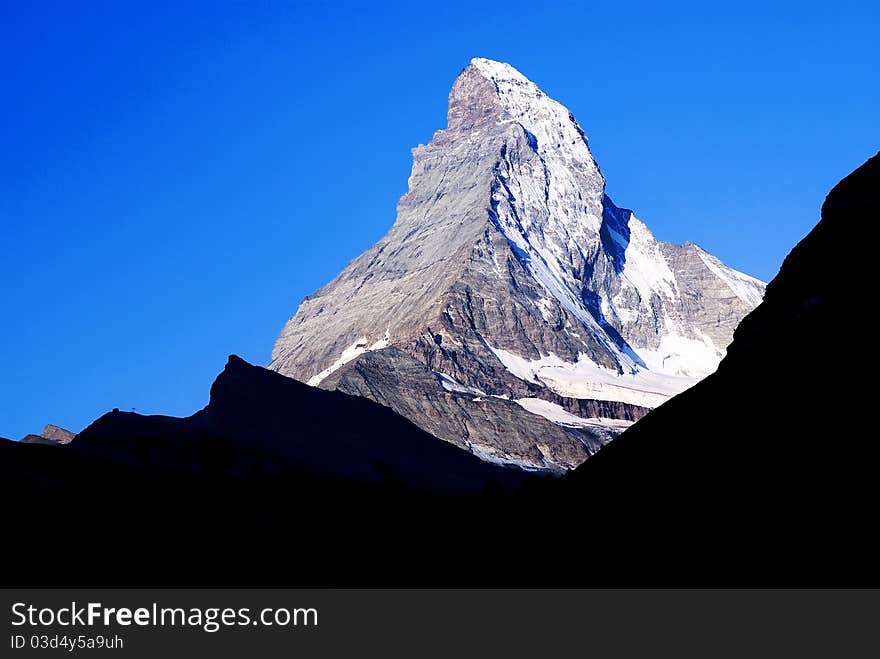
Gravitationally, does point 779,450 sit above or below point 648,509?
above

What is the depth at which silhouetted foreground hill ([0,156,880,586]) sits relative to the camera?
7950 centimetres

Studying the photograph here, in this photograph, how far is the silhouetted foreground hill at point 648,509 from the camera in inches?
3130

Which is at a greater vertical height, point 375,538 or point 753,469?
A: point 375,538

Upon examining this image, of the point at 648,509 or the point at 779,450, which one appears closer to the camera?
the point at 779,450

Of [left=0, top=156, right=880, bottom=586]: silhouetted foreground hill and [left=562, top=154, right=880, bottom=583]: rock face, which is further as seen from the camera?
[left=0, top=156, right=880, bottom=586]: silhouetted foreground hill

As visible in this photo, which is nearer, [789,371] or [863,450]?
[863,450]

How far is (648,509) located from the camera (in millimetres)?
91562

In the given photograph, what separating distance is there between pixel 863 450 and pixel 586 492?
27488mm

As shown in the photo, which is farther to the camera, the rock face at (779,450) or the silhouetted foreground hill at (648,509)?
the silhouetted foreground hill at (648,509)
